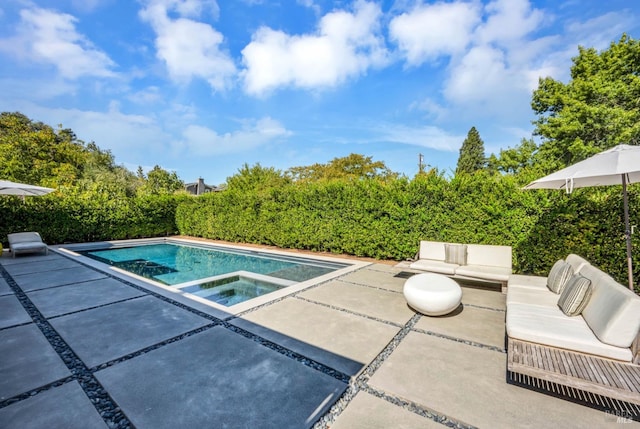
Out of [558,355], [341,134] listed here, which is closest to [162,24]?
[558,355]

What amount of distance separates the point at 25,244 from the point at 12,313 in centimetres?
728

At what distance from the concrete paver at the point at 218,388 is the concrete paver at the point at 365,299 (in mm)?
1851

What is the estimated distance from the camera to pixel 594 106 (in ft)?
57.5

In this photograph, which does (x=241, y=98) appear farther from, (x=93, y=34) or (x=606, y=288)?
(x=606, y=288)

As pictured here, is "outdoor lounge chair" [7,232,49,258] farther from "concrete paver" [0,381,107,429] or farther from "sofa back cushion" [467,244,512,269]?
"sofa back cushion" [467,244,512,269]

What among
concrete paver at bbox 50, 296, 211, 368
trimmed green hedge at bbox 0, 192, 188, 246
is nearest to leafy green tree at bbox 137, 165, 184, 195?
trimmed green hedge at bbox 0, 192, 188, 246

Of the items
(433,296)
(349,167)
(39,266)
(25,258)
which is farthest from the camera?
(349,167)

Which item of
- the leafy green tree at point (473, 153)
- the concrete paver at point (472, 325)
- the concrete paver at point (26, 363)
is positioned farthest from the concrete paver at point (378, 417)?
the leafy green tree at point (473, 153)

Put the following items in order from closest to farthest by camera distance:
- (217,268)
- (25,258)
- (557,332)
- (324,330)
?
(557,332) < (324,330) < (217,268) < (25,258)

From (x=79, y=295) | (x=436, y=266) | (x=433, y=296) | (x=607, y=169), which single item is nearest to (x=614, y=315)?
(x=433, y=296)

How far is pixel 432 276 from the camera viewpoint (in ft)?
15.4

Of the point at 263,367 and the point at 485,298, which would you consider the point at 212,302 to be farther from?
the point at 485,298

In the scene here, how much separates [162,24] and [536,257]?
1398 cm

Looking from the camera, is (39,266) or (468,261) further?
(39,266)
